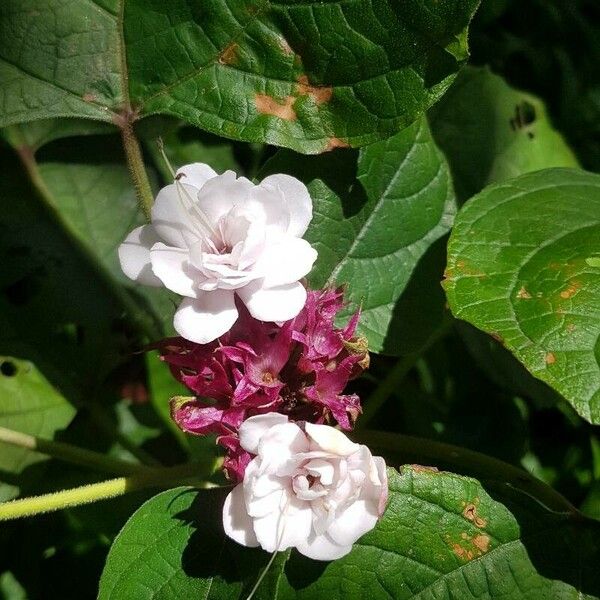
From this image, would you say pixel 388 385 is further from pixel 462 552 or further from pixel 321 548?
pixel 321 548

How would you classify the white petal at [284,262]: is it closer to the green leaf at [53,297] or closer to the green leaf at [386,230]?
the green leaf at [386,230]

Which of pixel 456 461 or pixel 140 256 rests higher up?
pixel 140 256

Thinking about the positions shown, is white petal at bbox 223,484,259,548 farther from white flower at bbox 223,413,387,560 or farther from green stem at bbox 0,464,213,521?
green stem at bbox 0,464,213,521

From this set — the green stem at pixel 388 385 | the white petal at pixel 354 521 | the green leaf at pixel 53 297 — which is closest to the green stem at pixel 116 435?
the green leaf at pixel 53 297

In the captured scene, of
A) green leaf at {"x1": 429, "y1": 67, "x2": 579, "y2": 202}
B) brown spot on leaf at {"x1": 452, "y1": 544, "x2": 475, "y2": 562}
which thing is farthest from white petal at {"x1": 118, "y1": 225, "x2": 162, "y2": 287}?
green leaf at {"x1": 429, "y1": 67, "x2": 579, "y2": 202}

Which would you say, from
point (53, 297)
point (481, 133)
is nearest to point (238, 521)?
point (53, 297)
